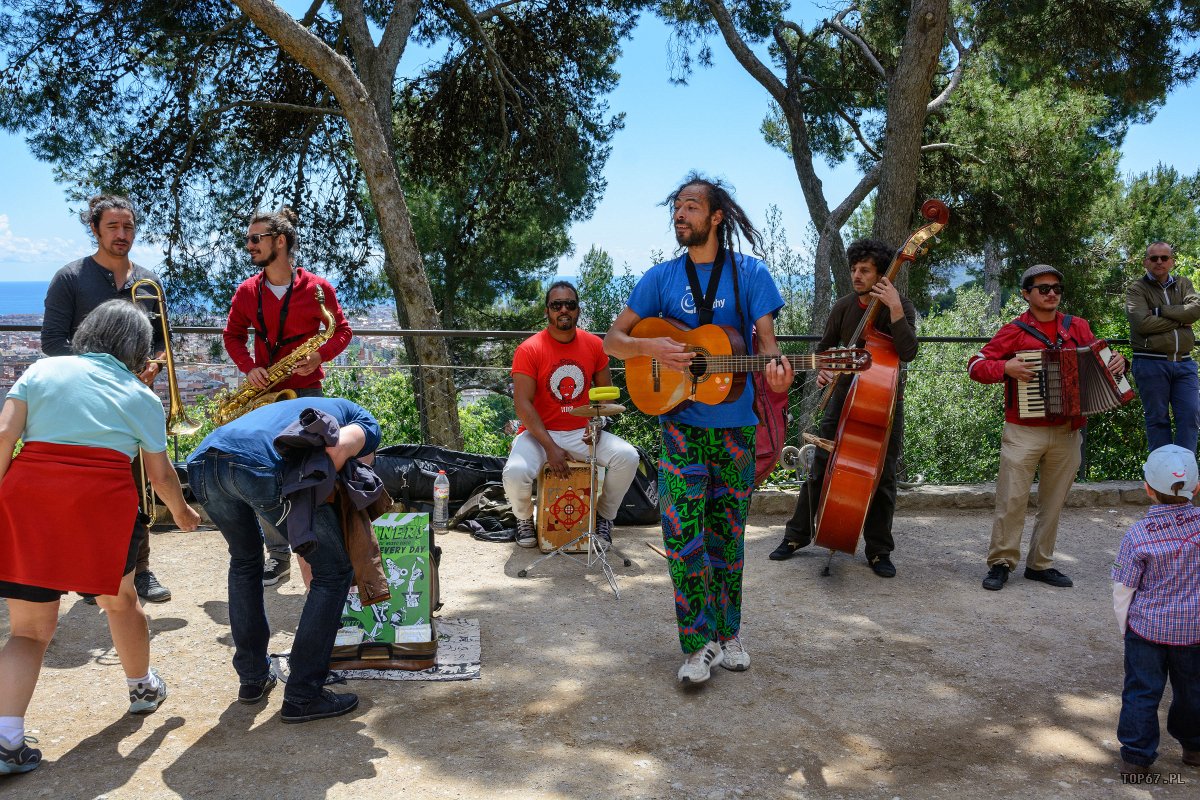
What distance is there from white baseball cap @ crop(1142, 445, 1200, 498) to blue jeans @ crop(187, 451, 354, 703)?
292 cm

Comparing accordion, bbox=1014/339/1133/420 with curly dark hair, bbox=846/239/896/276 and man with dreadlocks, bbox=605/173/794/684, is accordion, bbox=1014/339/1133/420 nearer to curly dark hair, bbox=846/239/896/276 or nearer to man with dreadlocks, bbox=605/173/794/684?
curly dark hair, bbox=846/239/896/276

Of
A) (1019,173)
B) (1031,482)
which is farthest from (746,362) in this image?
(1019,173)

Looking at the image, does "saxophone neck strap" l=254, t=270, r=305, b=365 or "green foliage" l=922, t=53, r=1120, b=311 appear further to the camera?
"green foliage" l=922, t=53, r=1120, b=311

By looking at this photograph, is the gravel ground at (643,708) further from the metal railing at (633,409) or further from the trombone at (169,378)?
the metal railing at (633,409)

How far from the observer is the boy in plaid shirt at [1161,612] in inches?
127

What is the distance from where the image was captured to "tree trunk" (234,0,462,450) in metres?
7.96

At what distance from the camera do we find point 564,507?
5969 mm

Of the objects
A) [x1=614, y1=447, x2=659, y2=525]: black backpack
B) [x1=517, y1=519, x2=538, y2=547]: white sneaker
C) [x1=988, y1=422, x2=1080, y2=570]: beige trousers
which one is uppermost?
[x1=988, y1=422, x2=1080, y2=570]: beige trousers

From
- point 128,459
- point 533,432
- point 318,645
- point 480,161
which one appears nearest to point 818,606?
point 533,432

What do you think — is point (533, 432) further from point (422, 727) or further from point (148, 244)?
point (148, 244)

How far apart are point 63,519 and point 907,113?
707cm

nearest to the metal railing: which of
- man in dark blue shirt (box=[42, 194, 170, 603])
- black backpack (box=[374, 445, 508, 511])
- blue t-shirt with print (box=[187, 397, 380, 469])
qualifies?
man in dark blue shirt (box=[42, 194, 170, 603])

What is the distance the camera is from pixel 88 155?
10781mm

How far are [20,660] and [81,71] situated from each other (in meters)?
9.22
